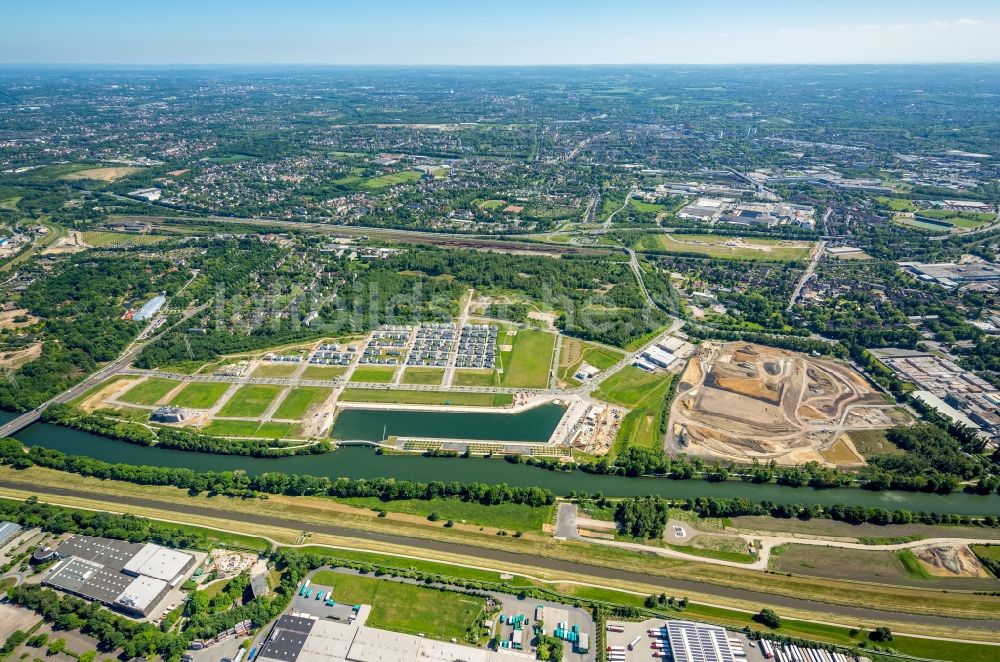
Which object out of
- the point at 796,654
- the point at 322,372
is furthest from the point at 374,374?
the point at 796,654

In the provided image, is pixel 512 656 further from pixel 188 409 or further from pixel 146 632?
pixel 188 409

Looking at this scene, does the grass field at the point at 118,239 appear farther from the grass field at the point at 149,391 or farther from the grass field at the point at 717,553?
the grass field at the point at 717,553

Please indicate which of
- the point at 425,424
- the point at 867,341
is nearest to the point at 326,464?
the point at 425,424

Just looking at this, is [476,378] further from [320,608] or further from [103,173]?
[103,173]

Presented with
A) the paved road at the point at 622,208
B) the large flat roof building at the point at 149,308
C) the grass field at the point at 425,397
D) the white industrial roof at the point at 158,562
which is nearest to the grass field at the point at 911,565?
the grass field at the point at 425,397

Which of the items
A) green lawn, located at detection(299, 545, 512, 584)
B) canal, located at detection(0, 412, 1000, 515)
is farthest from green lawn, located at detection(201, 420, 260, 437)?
green lawn, located at detection(299, 545, 512, 584)

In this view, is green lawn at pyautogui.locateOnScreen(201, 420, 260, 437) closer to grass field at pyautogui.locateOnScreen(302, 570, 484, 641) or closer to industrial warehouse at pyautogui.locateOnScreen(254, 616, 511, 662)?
grass field at pyautogui.locateOnScreen(302, 570, 484, 641)

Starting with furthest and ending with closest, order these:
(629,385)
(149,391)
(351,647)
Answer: (629,385), (149,391), (351,647)
